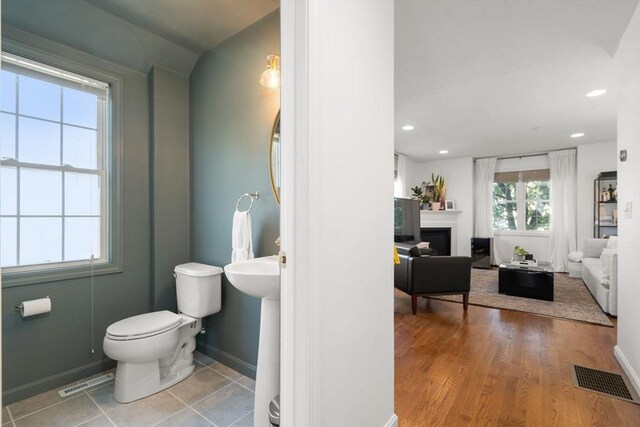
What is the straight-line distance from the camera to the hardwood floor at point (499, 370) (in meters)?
1.88

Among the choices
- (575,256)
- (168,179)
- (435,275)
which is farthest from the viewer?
(575,256)

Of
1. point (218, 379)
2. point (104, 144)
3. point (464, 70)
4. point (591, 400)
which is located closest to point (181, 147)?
point (104, 144)

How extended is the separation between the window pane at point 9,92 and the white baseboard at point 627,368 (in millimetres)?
4426

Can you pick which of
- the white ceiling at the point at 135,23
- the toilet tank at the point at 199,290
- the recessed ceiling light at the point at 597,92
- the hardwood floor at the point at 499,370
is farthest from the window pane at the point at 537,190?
the toilet tank at the point at 199,290

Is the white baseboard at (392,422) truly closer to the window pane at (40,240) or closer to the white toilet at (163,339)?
the white toilet at (163,339)

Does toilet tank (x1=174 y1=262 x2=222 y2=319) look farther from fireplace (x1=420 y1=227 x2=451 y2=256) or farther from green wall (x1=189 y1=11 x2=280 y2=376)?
fireplace (x1=420 y1=227 x2=451 y2=256)

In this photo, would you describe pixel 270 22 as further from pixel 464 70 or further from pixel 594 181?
pixel 594 181

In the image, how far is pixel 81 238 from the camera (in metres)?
2.36

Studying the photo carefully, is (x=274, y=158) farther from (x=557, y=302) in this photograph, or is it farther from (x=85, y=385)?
(x=557, y=302)

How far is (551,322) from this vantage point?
3320mm

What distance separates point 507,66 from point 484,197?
445 cm

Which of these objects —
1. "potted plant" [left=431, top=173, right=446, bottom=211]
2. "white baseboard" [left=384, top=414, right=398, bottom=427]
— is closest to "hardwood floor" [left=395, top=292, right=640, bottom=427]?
"white baseboard" [left=384, top=414, right=398, bottom=427]

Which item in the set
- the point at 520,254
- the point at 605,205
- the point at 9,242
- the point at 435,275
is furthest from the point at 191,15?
the point at 605,205

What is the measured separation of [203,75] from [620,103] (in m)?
3.25
